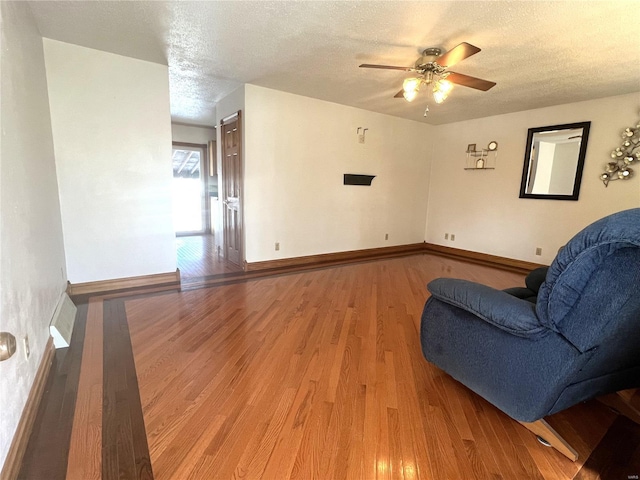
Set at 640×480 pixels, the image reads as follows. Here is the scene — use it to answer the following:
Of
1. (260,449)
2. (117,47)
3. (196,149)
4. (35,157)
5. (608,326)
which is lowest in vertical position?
(260,449)

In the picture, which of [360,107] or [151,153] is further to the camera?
[360,107]

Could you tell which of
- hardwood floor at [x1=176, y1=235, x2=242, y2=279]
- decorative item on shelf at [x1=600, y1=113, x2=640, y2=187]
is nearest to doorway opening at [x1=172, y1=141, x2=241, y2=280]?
hardwood floor at [x1=176, y1=235, x2=242, y2=279]

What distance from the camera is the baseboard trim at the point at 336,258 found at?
434 centimetres

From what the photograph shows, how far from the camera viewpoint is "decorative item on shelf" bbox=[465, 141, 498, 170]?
5139 mm

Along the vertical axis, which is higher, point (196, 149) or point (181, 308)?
point (196, 149)

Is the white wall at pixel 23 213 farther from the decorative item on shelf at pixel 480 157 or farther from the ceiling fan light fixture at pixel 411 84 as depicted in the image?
the decorative item on shelf at pixel 480 157

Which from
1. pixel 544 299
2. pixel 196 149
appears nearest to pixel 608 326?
pixel 544 299

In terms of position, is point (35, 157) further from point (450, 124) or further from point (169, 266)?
point (450, 124)

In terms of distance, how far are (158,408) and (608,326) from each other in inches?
82.0

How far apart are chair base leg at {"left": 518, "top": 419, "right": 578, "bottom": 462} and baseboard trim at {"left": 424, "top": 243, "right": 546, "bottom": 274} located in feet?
12.3

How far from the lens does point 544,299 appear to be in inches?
→ 49.1

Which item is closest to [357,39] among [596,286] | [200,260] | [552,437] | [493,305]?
[493,305]

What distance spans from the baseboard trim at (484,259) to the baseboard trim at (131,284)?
14.9ft

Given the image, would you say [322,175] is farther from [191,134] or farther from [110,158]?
[191,134]
